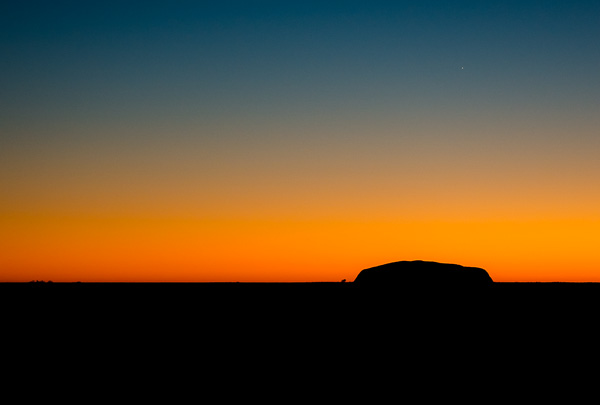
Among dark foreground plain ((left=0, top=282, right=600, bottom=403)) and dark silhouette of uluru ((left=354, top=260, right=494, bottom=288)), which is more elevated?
dark silhouette of uluru ((left=354, top=260, right=494, bottom=288))

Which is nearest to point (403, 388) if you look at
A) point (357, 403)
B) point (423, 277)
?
point (357, 403)

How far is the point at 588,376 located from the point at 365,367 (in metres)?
5.53

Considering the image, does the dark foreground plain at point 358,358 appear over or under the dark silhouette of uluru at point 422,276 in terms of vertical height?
under

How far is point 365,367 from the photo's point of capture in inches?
598

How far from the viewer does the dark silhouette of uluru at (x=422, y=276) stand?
757 inches

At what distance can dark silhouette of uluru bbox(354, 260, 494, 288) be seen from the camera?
1923cm

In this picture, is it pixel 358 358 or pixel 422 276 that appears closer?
pixel 358 358

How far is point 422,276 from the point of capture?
1952cm

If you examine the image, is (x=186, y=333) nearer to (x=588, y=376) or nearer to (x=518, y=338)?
(x=518, y=338)

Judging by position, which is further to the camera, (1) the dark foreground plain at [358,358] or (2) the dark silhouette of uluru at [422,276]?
(2) the dark silhouette of uluru at [422,276]

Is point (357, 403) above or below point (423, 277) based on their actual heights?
below

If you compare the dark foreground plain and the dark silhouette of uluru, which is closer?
the dark foreground plain

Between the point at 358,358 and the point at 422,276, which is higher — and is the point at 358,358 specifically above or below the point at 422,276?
below

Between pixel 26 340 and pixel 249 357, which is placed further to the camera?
pixel 26 340
